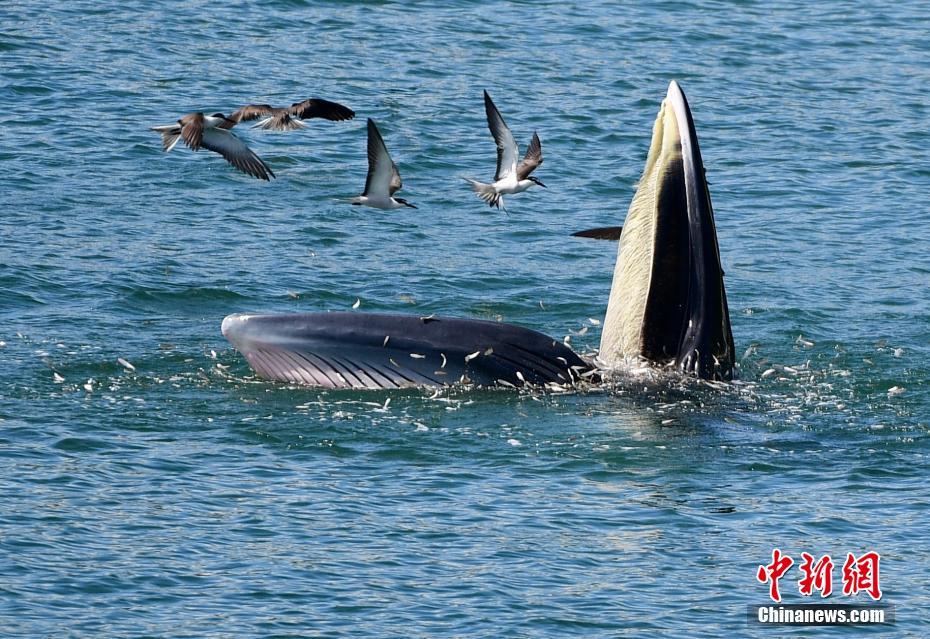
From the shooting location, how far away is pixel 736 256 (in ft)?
77.5

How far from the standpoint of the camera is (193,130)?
18703 millimetres

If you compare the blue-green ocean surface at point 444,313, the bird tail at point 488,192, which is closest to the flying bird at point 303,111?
the blue-green ocean surface at point 444,313

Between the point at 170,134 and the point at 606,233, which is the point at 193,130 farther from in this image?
the point at 606,233

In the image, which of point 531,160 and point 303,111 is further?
point 531,160

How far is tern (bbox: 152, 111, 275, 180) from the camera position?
18.7m

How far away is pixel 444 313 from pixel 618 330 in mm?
5854

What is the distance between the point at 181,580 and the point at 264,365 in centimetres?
317

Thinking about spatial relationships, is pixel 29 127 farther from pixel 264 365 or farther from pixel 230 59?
pixel 264 365

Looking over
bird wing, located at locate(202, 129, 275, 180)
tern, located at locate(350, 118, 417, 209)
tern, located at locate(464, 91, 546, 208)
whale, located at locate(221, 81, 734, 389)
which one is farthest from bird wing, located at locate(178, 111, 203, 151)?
whale, located at locate(221, 81, 734, 389)

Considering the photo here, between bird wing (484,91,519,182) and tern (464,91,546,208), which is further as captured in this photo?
tern (464,91,546,208)

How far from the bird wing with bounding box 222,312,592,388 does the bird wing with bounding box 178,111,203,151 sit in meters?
4.69

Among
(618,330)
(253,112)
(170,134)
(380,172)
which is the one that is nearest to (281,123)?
(253,112)

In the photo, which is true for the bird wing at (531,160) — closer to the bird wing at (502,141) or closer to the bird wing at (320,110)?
the bird wing at (502,141)

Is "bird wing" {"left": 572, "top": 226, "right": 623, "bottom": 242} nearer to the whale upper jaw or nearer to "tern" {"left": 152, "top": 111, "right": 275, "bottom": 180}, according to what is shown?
the whale upper jaw
